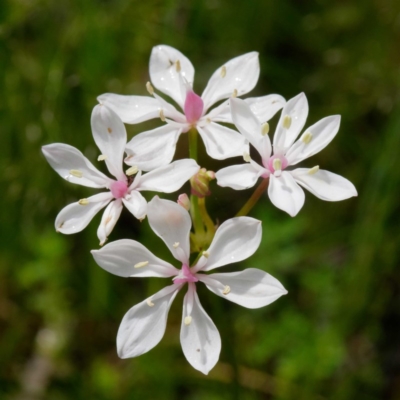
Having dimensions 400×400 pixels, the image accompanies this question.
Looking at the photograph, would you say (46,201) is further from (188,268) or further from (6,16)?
(188,268)

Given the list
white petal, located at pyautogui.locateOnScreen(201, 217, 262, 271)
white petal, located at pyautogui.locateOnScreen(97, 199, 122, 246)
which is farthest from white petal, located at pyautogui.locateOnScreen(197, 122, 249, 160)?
white petal, located at pyautogui.locateOnScreen(97, 199, 122, 246)

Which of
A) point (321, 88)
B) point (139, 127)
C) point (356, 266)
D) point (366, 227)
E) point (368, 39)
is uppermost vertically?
point (368, 39)

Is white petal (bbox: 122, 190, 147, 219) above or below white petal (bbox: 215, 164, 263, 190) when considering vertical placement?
below

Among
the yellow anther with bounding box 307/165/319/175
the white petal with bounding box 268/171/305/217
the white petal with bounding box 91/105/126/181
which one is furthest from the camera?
the white petal with bounding box 91/105/126/181

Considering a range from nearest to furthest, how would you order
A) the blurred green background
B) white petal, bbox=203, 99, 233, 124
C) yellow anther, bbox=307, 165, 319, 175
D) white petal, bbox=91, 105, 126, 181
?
yellow anther, bbox=307, 165, 319, 175, white petal, bbox=91, 105, 126, 181, white petal, bbox=203, 99, 233, 124, the blurred green background

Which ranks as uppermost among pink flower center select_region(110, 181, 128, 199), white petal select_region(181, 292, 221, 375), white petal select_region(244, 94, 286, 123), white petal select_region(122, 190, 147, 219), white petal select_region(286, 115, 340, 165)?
white petal select_region(244, 94, 286, 123)

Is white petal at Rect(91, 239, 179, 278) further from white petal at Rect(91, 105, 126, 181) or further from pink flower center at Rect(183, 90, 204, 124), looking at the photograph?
pink flower center at Rect(183, 90, 204, 124)

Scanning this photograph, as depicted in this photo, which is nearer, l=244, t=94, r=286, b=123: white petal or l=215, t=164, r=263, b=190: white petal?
l=215, t=164, r=263, b=190: white petal

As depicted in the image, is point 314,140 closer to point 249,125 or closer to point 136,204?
point 249,125

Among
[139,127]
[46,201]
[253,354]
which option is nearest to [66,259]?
[46,201]
